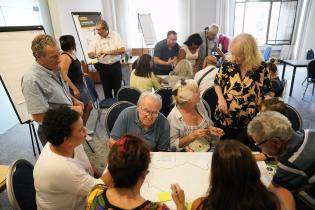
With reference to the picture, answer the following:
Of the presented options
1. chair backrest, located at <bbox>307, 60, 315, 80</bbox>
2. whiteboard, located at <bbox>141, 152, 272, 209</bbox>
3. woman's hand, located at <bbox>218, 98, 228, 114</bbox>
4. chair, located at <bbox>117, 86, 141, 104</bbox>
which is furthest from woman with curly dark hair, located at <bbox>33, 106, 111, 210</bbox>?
chair backrest, located at <bbox>307, 60, 315, 80</bbox>

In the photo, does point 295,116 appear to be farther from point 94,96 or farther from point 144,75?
point 94,96

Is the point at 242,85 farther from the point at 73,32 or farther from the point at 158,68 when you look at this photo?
the point at 73,32

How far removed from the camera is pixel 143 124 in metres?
1.95

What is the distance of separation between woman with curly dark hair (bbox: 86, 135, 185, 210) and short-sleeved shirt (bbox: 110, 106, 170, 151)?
0.91m

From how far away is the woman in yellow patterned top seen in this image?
2145 millimetres

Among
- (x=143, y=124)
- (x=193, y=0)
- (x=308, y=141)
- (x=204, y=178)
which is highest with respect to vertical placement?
(x=193, y=0)

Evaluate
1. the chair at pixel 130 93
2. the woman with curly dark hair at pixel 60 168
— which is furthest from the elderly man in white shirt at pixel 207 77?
the woman with curly dark hair at pixel 60 168

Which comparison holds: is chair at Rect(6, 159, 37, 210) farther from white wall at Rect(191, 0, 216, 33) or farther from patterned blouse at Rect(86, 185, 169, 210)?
white wall at Rect(191, 0, 216, 33)

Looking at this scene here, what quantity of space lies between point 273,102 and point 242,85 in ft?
1.11

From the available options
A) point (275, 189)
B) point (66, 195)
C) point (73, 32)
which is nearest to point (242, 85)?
point (275, 189)

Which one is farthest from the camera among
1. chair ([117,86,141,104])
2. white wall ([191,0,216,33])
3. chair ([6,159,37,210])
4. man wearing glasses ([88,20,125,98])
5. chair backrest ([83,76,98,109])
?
white wall ([191,0,216,33])

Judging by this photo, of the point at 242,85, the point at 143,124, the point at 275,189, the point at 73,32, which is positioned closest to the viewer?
the point at 275,189

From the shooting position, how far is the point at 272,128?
1.36 meters

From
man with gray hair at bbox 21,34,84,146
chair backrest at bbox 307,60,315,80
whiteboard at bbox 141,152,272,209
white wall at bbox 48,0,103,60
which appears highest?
white wall at bbox 48,0,103,60
